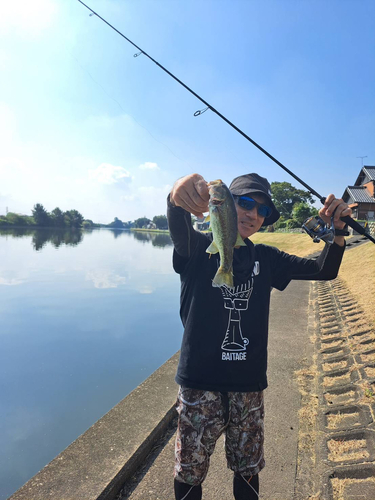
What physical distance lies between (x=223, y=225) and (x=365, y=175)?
49.9m

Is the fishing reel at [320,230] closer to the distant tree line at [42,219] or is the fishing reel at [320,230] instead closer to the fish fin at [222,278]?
the fish fin at [222,278]

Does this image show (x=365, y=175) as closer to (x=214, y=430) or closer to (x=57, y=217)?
(x=214, y=430)

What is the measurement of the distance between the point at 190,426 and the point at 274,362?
3248mm

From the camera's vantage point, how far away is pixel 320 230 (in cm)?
254

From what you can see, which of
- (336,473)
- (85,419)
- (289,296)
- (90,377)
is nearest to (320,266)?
(336,473)

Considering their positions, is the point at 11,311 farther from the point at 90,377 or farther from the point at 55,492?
the point at 55,492

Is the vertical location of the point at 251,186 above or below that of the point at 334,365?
above

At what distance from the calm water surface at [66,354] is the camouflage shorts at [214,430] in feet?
9.81

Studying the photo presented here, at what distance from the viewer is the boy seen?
194cm

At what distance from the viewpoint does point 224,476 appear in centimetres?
266

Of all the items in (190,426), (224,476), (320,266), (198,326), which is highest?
(320,266)

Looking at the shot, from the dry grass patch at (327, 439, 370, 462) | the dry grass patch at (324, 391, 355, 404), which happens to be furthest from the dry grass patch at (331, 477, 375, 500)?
the dry grass patch at (324, 391, 355, 404)

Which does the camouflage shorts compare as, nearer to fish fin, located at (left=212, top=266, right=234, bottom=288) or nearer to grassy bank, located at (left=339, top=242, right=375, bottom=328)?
fish fin, located at (left=212, top=266, right=234, bottom=288)

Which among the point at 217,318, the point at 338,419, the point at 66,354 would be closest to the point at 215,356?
the point at 217,318
